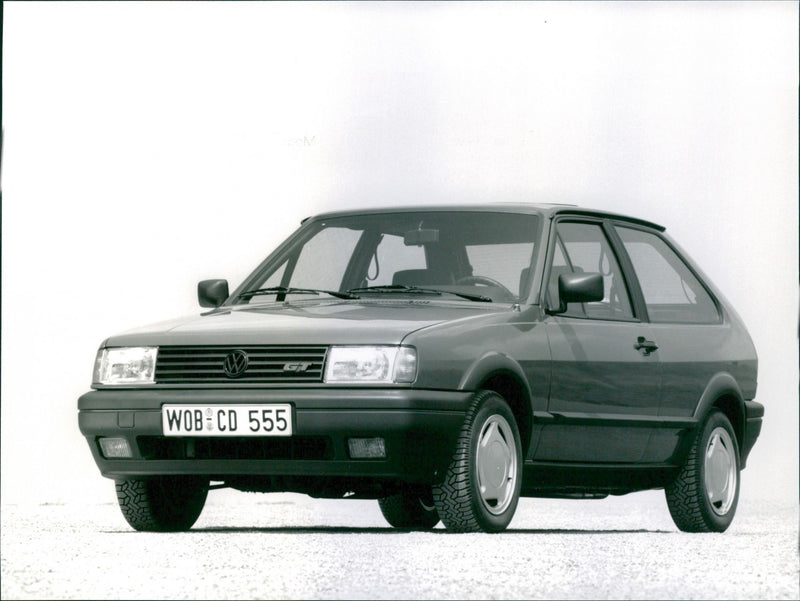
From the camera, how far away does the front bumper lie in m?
8.00

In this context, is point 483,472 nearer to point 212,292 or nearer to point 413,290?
point 413,290

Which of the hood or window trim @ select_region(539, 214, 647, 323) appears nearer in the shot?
the hood

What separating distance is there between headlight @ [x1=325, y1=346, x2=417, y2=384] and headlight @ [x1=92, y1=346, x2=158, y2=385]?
1004mm

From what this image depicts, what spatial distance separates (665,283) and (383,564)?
423 cm

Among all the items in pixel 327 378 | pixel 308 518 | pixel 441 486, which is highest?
pixel 327 378

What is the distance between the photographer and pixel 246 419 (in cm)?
816

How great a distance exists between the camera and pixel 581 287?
8.93 m

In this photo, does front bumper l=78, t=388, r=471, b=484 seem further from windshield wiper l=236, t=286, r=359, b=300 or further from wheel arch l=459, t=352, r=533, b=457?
windshield wiper l=236, t=286, r=359, b=300

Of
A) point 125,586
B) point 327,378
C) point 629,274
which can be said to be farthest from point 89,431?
point 629,274

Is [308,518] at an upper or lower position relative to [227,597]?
lower

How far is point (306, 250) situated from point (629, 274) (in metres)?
1.90

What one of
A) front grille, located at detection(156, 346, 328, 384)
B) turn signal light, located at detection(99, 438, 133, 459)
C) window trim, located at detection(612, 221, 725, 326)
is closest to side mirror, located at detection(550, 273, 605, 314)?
window trim, located at detection(612, 221, 725, 326)

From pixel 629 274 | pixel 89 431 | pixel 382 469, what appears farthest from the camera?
pixel 629 274

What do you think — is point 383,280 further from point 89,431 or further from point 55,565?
point 55,565
